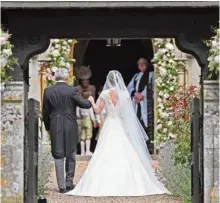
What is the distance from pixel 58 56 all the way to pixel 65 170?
5504 mm

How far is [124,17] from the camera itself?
407 inches

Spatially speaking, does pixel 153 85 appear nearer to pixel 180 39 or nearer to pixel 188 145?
pixel 188 145

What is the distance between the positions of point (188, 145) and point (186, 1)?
3.82 m

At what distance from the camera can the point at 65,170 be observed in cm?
1412

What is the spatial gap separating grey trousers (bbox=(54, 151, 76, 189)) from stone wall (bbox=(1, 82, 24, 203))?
11.3 ft

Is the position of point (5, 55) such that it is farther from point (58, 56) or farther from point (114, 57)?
point (114, 57)

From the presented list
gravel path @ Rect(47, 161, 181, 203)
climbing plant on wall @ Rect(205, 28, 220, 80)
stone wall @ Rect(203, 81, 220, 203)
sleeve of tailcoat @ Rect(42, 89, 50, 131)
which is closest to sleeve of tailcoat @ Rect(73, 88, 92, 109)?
sleeve of tailcoat @ Rect(42, 89, 50, 131)

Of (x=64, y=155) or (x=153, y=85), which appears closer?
(x=64, y=155)

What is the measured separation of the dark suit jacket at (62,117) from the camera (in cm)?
1380

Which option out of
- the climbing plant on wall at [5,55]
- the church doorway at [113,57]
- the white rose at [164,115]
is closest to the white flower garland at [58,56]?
the white rose at [164,115]

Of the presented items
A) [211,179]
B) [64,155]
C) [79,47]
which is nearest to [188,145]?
[64,155]

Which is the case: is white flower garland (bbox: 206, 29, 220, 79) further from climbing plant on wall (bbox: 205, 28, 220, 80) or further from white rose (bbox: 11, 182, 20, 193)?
white rose (bbox: 11, 182, 20, 193)

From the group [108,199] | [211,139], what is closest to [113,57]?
[108,199]

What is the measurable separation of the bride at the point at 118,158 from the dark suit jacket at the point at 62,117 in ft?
1.93
